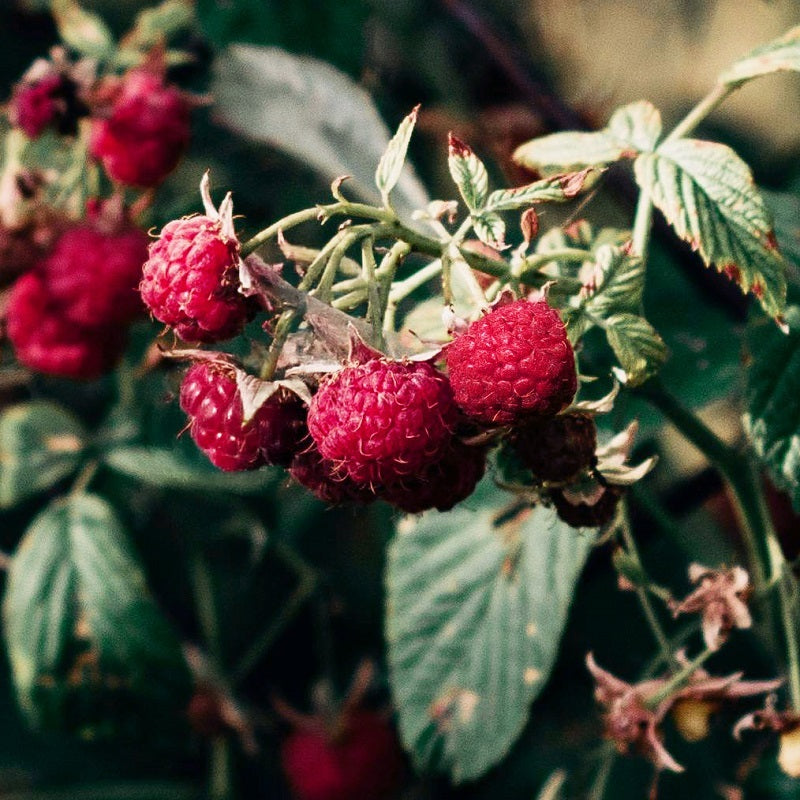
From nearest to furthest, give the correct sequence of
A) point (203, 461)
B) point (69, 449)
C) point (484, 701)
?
point (484, 701) < point (203, 461) < point (69, 449)

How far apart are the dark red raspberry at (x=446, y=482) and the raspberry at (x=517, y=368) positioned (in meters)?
0.07

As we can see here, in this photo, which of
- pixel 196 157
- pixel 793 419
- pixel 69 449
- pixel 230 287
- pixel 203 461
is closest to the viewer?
pixel 230 287

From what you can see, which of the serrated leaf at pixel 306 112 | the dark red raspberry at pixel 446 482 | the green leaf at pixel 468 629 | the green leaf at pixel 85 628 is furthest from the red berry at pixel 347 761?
the dark red raspberry at pixel 446 482

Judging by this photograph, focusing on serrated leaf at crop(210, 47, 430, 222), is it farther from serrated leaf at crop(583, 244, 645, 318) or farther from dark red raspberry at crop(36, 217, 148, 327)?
serrated leaf at crop(583, 244, 645, 318)

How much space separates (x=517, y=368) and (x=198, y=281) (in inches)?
7.9

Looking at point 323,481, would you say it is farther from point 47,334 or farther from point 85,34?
point 85,34

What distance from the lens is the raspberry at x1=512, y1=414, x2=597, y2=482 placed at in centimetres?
72

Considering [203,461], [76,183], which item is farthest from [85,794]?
[76,183]

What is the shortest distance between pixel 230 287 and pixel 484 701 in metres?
0.65

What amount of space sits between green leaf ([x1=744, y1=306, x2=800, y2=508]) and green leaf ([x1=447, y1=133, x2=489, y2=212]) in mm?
338

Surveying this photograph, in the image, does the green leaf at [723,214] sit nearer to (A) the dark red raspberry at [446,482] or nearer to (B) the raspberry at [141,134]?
(A) the dark red raspberry at [446,482]

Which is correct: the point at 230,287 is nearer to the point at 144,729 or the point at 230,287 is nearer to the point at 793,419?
the point at 793,419

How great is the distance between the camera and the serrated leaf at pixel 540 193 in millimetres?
693

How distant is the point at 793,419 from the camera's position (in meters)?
0.90
